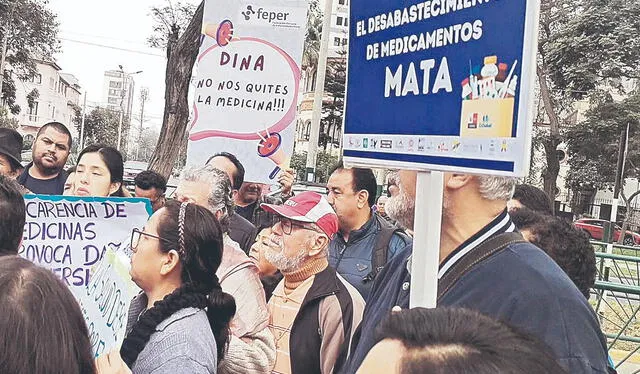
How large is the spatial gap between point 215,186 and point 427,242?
2.06m

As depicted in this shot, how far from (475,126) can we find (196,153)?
12.7 ft

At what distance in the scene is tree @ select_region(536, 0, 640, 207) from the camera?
2228 centimetres

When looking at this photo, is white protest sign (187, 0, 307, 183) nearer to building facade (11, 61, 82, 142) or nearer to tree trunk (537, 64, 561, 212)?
tree trunk (537, 64, 561, 212)

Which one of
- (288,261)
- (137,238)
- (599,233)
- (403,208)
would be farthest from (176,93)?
(599,233)

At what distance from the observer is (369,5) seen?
1941 mm

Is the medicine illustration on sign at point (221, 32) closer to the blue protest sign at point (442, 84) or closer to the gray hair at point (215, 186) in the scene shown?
the gray hair at point (215, 186)

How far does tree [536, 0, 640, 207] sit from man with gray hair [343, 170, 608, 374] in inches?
886

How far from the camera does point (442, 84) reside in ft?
5.28

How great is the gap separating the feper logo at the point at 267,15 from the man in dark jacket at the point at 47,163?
162 centimetres

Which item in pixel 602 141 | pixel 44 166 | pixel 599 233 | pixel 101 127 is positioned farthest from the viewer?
pixel 101 127

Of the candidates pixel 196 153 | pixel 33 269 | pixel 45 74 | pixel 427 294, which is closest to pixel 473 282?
pixel 427 294

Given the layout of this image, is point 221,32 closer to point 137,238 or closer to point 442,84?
point 137,238

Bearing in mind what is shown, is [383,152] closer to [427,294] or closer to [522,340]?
[427,294]

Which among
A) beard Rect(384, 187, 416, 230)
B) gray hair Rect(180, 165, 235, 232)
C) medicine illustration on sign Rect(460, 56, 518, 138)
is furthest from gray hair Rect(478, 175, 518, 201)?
gray hair Rect(180, 165, 235, 232)
